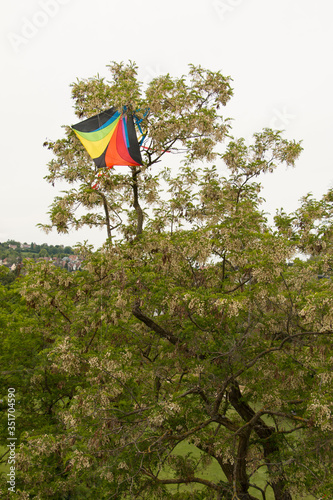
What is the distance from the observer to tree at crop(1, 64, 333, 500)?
23.6 ft

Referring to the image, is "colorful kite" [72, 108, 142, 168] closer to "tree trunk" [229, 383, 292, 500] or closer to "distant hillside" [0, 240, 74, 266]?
"distant hillside" [0, 240, 74, 266]

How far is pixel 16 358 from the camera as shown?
10883 millimetres

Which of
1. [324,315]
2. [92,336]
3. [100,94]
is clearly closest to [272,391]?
[324,315]

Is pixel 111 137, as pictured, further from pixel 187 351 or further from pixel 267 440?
pixel 267 440

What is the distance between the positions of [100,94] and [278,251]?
7049mm

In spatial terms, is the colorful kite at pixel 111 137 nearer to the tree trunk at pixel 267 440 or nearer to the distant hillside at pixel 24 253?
the distant hillside at pixel 24 253

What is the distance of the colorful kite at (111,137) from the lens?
992 centimetres

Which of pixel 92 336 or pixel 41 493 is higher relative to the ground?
pixel 92 336

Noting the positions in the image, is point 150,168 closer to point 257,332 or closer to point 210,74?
point 210,74

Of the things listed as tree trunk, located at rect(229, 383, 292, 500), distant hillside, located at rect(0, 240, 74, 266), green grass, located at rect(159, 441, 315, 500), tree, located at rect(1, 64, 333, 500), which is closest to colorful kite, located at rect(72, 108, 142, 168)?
tree, located at rect(1, 64, 333, 500)

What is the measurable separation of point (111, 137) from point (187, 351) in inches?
243

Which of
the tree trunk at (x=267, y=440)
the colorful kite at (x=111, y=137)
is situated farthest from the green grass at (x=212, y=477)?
the colorful kite at (x=111, y=137)

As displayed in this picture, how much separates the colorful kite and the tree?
1.74ft

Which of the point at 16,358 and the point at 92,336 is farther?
the point at 16,358
